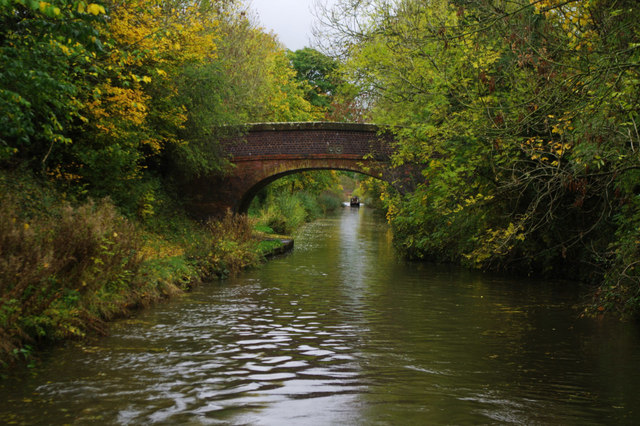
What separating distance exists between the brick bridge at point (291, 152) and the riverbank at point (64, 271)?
27.9 feet

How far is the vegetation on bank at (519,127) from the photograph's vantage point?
7820 mm

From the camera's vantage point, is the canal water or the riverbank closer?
the canal water

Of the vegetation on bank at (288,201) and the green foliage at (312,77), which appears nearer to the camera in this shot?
the vegetation on bank at (288,201)

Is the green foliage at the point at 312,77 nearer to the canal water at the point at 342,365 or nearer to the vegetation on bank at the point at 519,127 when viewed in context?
the vegetation on bank at the point at 519,127

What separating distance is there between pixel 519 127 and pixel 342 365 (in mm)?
3944

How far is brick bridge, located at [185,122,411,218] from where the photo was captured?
21484 millimetres

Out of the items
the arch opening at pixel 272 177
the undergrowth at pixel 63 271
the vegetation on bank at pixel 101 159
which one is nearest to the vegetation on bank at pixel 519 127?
the arch opening at pixel 272 177

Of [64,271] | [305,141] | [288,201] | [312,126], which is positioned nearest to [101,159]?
[64,271]

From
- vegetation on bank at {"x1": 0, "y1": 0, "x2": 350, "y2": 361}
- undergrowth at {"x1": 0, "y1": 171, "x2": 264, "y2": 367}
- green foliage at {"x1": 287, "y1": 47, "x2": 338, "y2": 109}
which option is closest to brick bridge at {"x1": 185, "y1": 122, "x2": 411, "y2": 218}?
vegetation on bank at {"x1": 0, "y1": 0, "x2": 350, "y2": 361}

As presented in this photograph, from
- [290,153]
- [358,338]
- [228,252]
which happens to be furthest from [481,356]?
[290,153]

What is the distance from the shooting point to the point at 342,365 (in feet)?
23.3

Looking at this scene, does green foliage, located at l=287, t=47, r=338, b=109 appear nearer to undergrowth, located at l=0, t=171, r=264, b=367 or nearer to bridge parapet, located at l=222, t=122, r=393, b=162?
bridge parapet, located at l=222, t=122, r=393, b=162

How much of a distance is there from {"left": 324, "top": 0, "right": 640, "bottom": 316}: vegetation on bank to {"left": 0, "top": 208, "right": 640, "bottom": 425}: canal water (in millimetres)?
1197

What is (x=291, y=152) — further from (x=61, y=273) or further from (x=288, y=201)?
(x=61, y=273)
